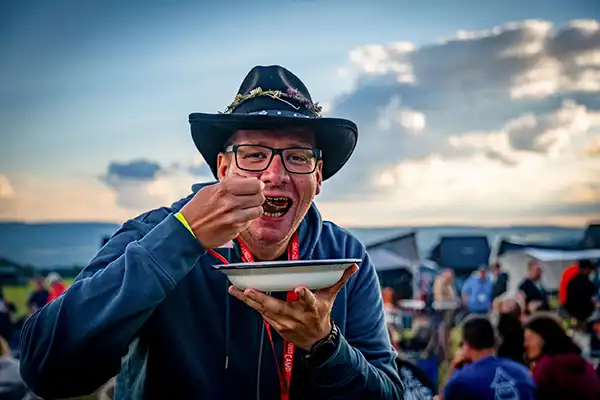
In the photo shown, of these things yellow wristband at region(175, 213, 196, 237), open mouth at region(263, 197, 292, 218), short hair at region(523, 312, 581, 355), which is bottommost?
short hair at region(523, 312, 581, 355)

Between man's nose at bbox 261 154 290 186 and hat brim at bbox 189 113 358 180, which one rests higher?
hat brim at bbox 189 113 358 180

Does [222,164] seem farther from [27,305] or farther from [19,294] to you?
[19,294]

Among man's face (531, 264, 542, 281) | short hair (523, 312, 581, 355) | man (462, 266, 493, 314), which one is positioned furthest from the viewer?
man (462, 266, 493, 314)

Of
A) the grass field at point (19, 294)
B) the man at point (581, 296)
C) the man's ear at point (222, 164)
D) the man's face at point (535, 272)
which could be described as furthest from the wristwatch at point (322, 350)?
the grass field at point (19, 294)

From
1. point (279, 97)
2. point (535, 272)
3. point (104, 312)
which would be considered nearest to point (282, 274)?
point (104, 312)

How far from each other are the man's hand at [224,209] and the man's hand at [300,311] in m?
0.14

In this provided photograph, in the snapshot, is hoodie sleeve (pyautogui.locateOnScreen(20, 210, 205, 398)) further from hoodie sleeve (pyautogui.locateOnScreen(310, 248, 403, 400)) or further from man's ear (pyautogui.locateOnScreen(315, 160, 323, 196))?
man's ear (pyautogui.locateOnScreen(315, 160, 323, 196))

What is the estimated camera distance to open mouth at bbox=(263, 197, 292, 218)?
186 centimetres

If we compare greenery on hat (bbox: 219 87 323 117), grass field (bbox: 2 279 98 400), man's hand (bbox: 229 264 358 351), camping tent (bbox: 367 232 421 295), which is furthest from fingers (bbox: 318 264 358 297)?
camping tent (bbox: 367 232 421 295)

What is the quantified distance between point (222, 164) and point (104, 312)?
70 centimetres

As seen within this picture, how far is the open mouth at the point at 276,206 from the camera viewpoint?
1.86m

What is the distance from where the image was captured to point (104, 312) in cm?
145

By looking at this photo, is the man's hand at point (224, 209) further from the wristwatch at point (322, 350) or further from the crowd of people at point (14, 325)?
the crowd of people at point (14, 325)

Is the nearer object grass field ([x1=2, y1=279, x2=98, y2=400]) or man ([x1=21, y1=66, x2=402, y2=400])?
man ([x1=21, y1=66, x2=402, y2=400])
